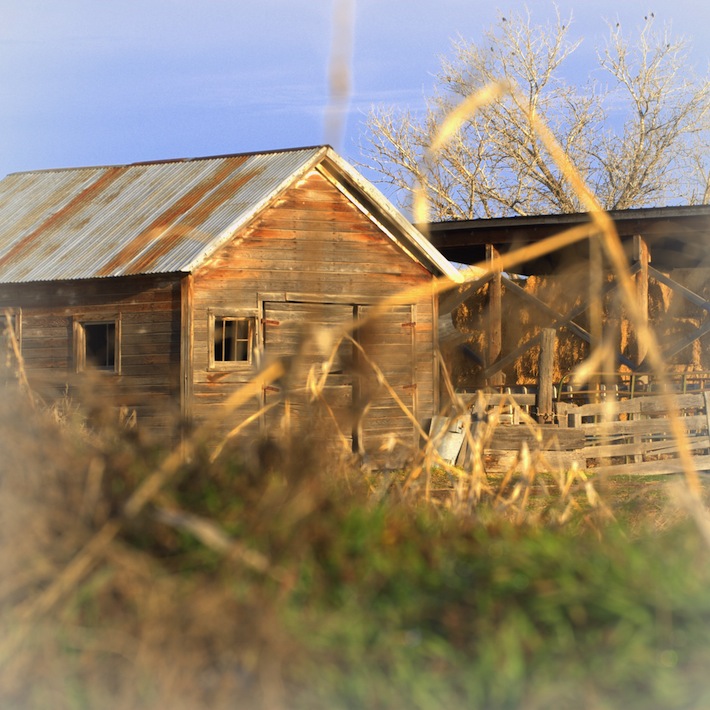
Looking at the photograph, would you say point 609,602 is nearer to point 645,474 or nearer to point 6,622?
point 6,622

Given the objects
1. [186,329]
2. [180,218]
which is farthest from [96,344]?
[180,218]

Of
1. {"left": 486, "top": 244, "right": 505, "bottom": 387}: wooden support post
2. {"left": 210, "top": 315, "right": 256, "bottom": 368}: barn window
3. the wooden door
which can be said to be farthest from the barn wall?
the wooden door

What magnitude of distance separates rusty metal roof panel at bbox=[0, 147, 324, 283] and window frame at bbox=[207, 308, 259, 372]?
105cm

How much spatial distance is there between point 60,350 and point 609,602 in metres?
14.4

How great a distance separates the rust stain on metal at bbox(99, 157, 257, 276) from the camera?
49.8ft

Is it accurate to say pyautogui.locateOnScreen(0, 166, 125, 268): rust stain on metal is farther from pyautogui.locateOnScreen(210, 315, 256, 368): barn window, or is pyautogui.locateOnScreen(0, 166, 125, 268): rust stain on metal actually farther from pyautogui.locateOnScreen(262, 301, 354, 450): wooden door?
pyautogui.locateOnScreen(262, 301, 354, 450): wooden door

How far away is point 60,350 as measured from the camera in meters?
16.2

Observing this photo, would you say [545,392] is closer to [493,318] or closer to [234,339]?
[493,318]

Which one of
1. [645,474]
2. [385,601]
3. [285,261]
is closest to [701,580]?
[385,601]

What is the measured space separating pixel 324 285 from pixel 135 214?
3.50 m

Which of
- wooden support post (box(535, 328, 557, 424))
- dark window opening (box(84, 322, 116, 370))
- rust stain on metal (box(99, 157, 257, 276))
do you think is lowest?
wooden support post (box(535, 328, 557, 424))

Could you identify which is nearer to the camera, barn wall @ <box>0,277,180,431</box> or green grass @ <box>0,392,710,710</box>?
green grass @ <box>0,392,710,710</box>

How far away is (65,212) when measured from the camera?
712 inches

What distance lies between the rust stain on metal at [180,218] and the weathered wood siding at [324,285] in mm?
691
